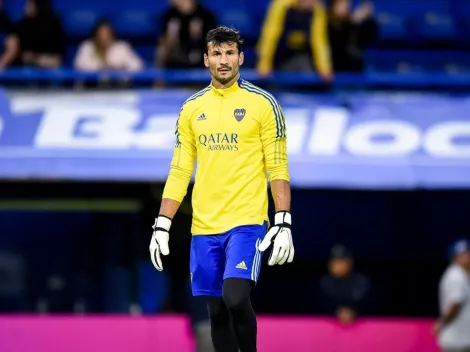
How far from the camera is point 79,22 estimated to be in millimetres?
15023

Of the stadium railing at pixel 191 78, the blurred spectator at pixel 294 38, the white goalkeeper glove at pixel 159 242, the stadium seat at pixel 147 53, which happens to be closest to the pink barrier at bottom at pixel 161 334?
the stadium railing at pixel 191 78

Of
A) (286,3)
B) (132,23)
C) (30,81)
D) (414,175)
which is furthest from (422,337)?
(132,23)

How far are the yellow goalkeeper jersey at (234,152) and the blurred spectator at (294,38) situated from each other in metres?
4.79

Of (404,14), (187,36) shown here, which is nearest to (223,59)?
(187,36)

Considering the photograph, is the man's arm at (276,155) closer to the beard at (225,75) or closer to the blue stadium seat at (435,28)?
the beard at (225,75)

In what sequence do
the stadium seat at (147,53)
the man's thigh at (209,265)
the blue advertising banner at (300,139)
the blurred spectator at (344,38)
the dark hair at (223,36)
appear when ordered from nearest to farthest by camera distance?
the dark hair at (223,36) → the man's thigh at (209,265) → the blue advertising banner at (300,139) → the blurred spectator at (344,38) → the stadium seat at (147,53)

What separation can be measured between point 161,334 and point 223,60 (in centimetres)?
551

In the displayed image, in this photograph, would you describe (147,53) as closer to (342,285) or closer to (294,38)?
(294,38)

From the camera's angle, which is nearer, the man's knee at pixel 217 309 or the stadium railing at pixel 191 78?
the man's knee at pixel 217 309

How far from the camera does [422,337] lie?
12062mm

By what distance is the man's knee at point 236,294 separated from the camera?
682 cm

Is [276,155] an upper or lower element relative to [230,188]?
upper

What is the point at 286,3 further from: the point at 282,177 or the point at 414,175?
the point at 282,177

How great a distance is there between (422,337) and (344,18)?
10.5ft
